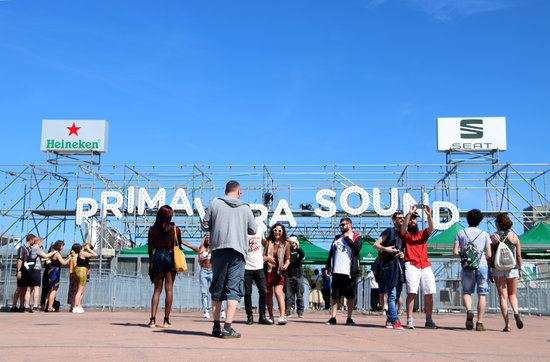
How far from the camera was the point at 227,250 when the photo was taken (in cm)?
725

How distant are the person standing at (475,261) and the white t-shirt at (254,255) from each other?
287cm

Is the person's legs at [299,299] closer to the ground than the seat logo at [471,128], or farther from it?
closer to the ground

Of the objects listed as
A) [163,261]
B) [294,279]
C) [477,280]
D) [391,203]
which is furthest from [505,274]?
[391,203]

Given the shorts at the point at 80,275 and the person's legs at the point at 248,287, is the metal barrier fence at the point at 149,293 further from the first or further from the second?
the person's legs at the point at 248,287

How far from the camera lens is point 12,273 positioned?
59.8 ft

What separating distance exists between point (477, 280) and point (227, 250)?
4.35m

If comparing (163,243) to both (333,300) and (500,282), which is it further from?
(500,282)

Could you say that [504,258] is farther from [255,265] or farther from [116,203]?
[116,203]

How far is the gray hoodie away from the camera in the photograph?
7.22 metres

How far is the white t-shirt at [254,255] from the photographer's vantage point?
9892 millimetres

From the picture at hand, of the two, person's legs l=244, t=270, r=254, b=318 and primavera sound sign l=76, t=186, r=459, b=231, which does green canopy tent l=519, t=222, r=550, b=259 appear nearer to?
primavera sound sign l=76, t=186, r=459, b=231

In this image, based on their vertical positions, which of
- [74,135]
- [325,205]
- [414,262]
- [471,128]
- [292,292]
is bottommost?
[292,292]

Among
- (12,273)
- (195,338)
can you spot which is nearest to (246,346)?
(195,338)

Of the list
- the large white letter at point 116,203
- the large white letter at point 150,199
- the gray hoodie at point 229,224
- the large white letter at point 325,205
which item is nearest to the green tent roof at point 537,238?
the large white letter at point 325,205
